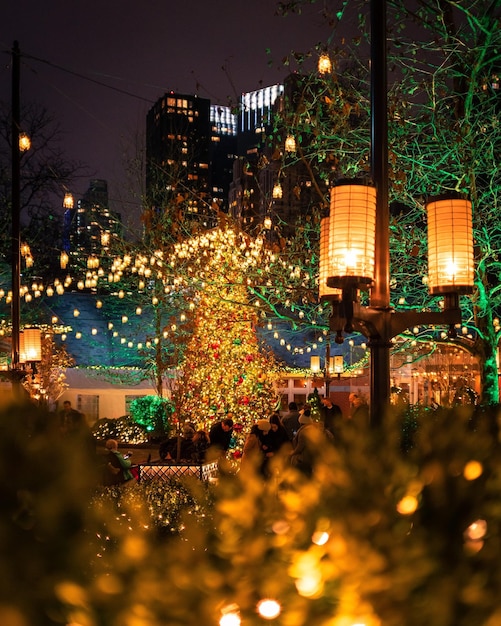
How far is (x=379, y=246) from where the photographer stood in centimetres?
390

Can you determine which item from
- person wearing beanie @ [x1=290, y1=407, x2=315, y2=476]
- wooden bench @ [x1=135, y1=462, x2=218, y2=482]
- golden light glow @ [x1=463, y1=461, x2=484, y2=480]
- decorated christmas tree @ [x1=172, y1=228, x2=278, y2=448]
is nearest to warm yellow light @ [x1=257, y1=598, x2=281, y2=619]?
person wearing beanie @ [x1=290, y1=407, x2=315, y2=476]

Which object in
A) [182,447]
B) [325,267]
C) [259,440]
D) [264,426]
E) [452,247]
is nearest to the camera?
[325,267]

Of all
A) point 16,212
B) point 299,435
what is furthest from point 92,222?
point 299,435

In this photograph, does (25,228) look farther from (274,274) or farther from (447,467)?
(447,467)

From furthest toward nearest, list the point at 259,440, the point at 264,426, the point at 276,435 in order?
the point at 276,435 → the point at 259,440 → the point at 264,426

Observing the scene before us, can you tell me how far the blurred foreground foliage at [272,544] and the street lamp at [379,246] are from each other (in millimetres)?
1495

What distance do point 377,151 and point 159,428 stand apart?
1727cm

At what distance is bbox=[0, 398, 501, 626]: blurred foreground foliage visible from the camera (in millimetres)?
1428

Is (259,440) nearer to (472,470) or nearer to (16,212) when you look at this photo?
(16,212)

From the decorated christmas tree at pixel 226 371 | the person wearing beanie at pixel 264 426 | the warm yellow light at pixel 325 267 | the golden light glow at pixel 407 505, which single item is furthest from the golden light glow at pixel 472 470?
the decorated christmas tree at pixel 226 371

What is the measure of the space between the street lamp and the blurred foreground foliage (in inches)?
58.9

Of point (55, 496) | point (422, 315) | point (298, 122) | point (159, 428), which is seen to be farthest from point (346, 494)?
point (159, 428)

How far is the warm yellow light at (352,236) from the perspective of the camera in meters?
3.51

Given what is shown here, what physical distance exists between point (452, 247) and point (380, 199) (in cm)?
49
